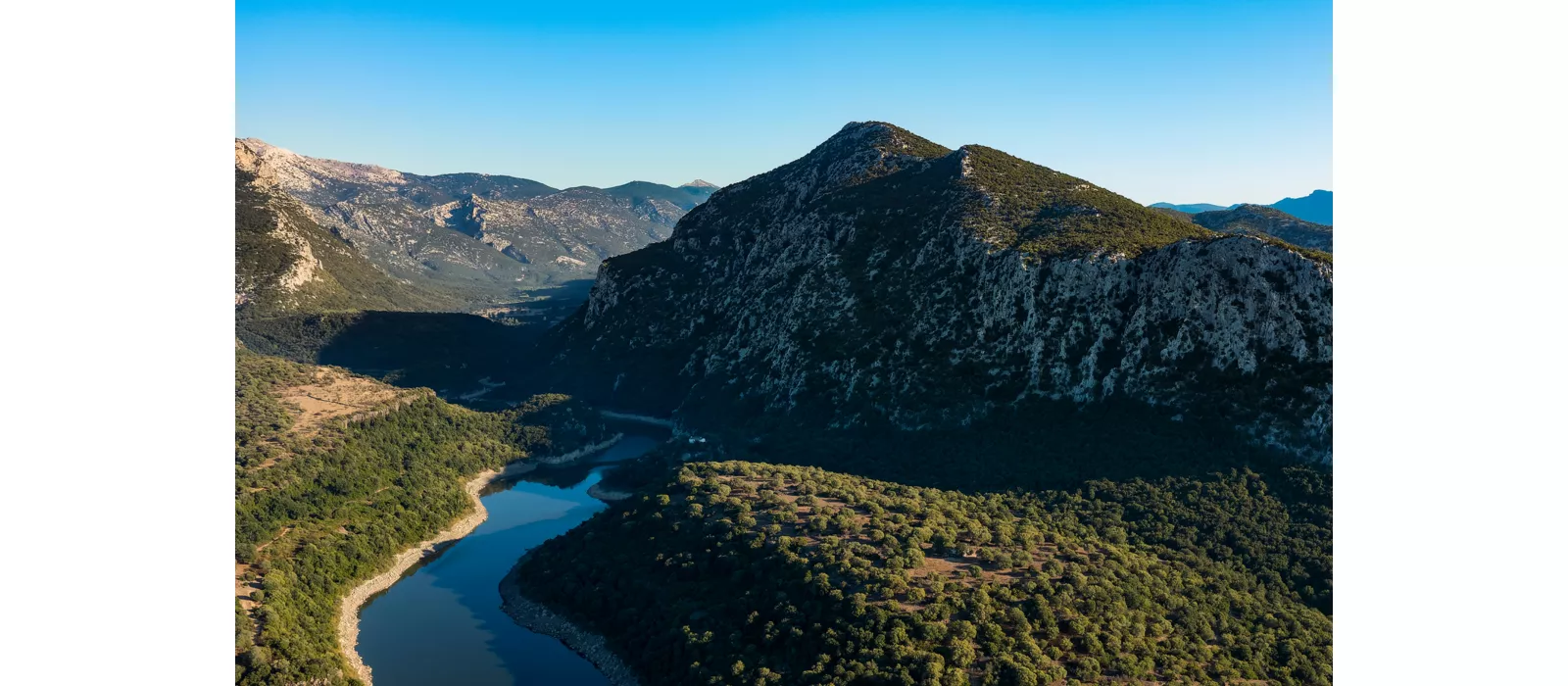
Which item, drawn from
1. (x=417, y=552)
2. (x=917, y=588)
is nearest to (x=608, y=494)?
(x=417, y=552)

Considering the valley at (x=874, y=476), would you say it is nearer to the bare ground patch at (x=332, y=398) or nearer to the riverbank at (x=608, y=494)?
the riverbank at (x=608, y=494)

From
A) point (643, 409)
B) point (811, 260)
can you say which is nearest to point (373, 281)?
point (643, 409)

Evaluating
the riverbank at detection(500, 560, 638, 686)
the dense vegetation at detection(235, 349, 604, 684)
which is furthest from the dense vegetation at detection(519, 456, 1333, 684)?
the dense vegetation at detection(235, 349, 604, 684)

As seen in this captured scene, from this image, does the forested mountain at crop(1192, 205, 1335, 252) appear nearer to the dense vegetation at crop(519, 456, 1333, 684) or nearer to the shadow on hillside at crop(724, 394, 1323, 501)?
the shadow on hillside at crop(724, 394, 1323, 501)

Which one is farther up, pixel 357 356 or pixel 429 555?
pixel 357 356

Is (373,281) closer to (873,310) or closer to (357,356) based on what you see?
(357,356)
